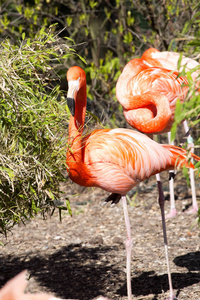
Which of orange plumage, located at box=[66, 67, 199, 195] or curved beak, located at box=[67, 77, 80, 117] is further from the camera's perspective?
orange plumage, located at box=[66, 67, 199, 195]

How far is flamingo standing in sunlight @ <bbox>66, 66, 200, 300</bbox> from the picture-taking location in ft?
8.79

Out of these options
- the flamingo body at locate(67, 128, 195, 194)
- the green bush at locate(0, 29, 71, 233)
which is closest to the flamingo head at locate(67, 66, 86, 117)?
the green bush at locate(0, 29, 71, 233)

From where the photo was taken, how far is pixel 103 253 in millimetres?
3898

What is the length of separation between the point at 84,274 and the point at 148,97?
1489 mm

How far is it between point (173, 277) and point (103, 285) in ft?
1.81

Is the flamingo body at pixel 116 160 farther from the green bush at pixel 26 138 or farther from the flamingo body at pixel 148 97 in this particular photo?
the flamingo body at pixel 148 97

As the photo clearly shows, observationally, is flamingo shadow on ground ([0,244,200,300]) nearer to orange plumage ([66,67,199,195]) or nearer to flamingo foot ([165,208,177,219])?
orange plumage ([66,67,199,195])

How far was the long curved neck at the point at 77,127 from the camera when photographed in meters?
2.67

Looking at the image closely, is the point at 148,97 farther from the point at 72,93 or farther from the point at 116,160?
the point at 72,93

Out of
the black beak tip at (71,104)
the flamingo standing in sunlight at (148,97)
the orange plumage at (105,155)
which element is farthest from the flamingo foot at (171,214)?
the black beak tip at (71,104)

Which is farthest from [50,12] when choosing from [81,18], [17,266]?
[17,266]

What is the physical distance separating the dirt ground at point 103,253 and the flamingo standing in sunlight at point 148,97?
78cm

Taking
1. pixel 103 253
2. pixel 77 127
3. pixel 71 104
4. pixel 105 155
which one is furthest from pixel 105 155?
pixel 103 253

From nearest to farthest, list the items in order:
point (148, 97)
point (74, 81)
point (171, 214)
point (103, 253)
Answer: point (74, 81) → point (148, 97) → point (103, 253) → point (171, 214)
